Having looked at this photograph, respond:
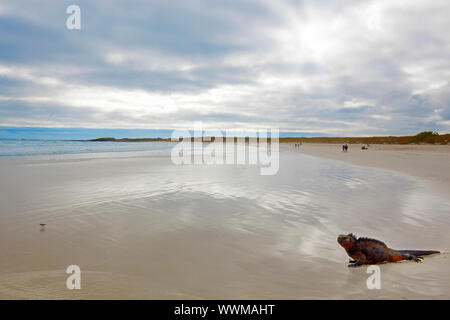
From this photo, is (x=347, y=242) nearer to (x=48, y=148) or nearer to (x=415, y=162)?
(x=415, y=162)

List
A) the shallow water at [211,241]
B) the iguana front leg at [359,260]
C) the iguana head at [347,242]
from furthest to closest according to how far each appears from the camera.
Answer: the iguana head at [347,242] → the iguana front leg at [359,260] → the shallow water at [211,241]

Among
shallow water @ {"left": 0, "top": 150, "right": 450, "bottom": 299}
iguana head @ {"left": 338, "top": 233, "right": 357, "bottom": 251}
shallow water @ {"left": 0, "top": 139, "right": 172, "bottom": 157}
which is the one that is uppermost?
shallow water @ {"left": 0, "top": 139, "right": 172, "bottom": 157}

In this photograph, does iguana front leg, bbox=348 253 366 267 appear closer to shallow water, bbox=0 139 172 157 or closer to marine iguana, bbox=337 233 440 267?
marine iguana, bbox=337 233 440 267

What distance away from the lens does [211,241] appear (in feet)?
18.0

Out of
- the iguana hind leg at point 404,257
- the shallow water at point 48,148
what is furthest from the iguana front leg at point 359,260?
the shallow water at point 48,148

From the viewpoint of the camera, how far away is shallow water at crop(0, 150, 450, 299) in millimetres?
3652

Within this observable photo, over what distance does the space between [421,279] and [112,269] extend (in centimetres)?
502

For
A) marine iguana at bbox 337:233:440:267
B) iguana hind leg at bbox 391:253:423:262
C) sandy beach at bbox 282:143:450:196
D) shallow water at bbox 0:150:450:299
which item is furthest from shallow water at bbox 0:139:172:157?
sandy beach at bbox 282:143:450:196

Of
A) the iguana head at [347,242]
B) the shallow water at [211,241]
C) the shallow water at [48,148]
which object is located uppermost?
the shallow water at [48,148]

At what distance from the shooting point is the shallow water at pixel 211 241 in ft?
12.0

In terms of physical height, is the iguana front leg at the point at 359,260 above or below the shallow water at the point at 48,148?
below

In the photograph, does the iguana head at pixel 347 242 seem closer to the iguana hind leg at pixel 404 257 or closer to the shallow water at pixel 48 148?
the iguana hind leg at pixel 404 257

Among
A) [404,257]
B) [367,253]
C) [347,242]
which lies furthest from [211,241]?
[404,257]
